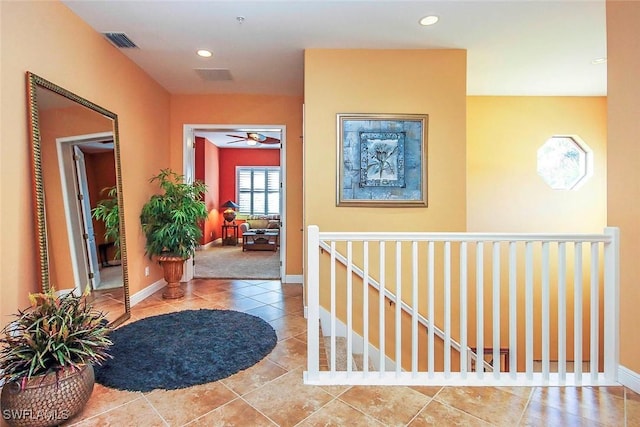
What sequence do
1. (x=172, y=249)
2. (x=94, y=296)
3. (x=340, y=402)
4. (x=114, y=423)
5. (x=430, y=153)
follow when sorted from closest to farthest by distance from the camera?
(x=114, y=423) → (x=340, y=402) → (x=94, y=296) → (x=430, y=153) → (x=172, y=249)

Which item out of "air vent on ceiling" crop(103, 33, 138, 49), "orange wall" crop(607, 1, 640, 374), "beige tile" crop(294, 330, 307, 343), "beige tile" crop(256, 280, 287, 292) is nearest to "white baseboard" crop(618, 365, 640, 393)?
"orange wall" crop(607, 1, 640, 374)

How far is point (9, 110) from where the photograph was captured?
197cm

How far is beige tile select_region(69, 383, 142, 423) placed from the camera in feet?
5.54

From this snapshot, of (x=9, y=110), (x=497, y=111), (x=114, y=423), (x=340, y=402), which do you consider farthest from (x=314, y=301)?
(x=497, y=111)

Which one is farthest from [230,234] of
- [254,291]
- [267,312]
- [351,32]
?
[351,32]

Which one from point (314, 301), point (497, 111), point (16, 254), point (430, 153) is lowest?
point (314, 301)

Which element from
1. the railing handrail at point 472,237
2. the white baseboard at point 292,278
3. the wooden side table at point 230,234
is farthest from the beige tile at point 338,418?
the wooden side table at point 230,234

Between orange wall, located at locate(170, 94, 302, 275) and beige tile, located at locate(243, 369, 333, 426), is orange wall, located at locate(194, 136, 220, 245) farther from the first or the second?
beige tile, located at locate(243, 369, 333, 426)

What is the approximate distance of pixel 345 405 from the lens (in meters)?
1.75

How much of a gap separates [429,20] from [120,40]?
9.38ft

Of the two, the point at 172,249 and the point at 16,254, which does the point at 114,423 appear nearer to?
the point at 16,254

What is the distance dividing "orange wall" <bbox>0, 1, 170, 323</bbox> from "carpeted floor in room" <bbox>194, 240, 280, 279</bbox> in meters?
1.55

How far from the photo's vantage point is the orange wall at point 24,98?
196 centimetres

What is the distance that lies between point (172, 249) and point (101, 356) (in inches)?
79.0
